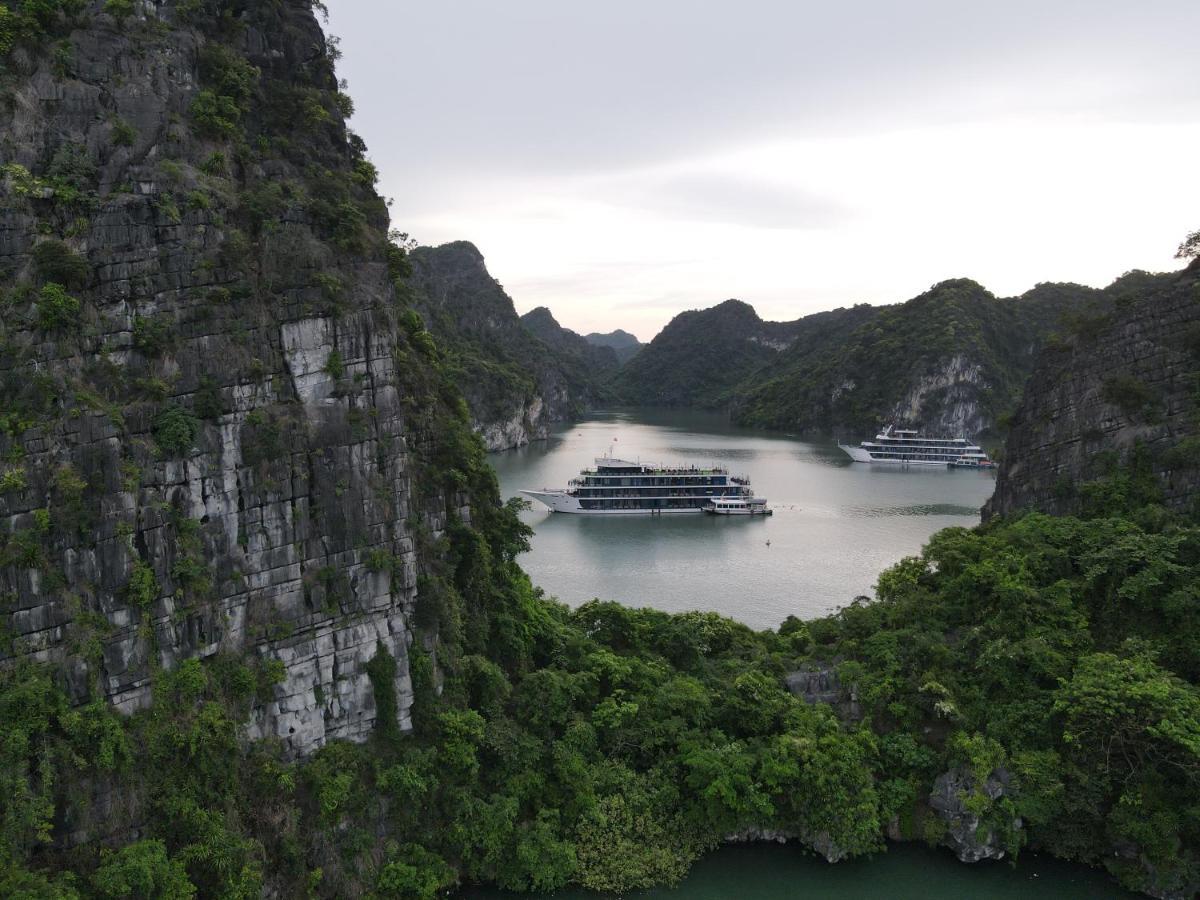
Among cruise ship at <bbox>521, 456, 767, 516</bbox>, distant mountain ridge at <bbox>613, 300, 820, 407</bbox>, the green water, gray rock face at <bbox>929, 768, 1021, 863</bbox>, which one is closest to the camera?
the green water

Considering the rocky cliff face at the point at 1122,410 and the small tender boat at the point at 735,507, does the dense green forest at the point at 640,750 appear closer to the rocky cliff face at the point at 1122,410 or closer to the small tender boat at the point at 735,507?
the rocky cliff face at the point at 1122,410

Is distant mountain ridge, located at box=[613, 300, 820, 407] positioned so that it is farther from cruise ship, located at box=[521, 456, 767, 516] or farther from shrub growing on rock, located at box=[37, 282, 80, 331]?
shrub growing on rock, located at box=[37, 282, 80, 331]

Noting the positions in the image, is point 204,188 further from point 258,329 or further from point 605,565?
point 605,565

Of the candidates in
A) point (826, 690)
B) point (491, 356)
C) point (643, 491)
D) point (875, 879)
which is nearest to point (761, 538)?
point (643, 491)

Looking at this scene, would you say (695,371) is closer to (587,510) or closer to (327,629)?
(587,510)

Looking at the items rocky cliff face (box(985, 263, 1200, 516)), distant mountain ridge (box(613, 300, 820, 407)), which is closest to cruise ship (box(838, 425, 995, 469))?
rocky cliff face (box(985, 263, 1200, 516))

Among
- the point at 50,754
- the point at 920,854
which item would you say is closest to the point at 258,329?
the point at 50,754
